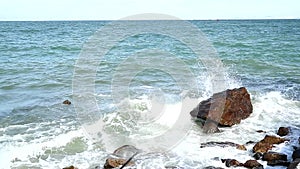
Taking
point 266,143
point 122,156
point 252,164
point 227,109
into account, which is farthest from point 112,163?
point 227,109

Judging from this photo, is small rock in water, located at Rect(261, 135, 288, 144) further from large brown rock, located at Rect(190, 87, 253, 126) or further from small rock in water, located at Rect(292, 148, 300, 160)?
large brown rock, located at Rect(190, 87, 253, 126)

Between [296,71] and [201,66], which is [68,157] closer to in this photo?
[201,66]

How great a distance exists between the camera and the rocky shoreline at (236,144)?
7988 mm

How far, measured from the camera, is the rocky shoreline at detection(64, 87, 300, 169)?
7.99 meters

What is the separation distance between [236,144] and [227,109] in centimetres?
208

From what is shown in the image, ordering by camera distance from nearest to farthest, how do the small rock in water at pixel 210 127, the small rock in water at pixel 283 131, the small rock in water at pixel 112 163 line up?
the small rock in water at pixel 112 163 < the small rock in water at pixel 283 131 < the small rock in water at pixel 210 127

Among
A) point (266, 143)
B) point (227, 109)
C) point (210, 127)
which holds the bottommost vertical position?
point (210, 127)

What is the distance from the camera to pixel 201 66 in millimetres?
21156

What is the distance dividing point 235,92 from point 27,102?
7.37m

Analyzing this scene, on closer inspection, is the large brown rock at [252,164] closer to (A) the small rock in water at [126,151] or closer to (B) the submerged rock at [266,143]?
(B) the submerged rock at [266,143]

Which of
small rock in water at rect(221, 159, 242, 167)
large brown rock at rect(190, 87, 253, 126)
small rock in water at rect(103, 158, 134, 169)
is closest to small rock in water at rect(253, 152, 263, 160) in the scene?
small rock in water at rect(221, 159, 242, 167)

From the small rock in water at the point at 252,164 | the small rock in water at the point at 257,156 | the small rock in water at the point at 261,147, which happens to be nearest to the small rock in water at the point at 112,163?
the small rock in water at the point at 252,164

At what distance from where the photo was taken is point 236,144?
912 centimetres

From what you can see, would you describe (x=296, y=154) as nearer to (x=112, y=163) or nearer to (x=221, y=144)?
(x=221, y=144)
